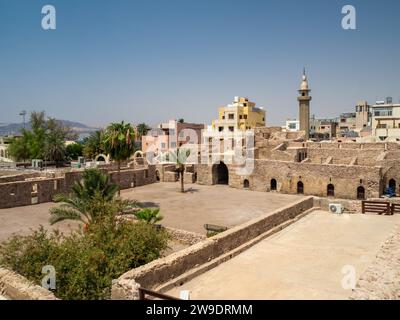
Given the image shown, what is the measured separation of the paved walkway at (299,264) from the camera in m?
8.39

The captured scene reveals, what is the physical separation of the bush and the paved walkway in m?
2.08

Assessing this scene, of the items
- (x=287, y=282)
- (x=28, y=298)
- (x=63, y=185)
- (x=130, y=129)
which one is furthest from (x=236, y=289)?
(x=63, y=185)

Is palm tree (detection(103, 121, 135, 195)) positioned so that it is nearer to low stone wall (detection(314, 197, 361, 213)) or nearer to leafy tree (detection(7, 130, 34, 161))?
low stone wall (detection(314, 197, 361, 213))

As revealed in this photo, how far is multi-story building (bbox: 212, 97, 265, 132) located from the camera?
211ft

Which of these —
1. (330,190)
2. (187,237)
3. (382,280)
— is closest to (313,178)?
(330,190)

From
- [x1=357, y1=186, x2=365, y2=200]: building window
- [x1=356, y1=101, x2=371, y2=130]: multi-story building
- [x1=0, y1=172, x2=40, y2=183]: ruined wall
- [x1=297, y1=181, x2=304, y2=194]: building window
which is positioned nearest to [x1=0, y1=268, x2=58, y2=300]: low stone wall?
[x1=0, y1=172, x2=40, y2=183]: ruined wall

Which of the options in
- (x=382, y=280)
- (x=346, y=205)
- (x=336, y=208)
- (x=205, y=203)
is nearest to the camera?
(x=382, y=280)

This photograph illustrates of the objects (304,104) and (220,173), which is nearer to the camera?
(220,173)

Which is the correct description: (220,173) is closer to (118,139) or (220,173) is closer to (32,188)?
(118,139)

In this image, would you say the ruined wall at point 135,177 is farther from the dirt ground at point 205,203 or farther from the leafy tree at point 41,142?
the leafy tree at point 41,142

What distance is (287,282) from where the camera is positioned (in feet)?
29.2

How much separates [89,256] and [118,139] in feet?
52.5

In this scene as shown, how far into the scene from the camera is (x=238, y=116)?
6538cm

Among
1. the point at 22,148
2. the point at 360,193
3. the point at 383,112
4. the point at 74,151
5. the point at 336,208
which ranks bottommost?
the point at 360,193
